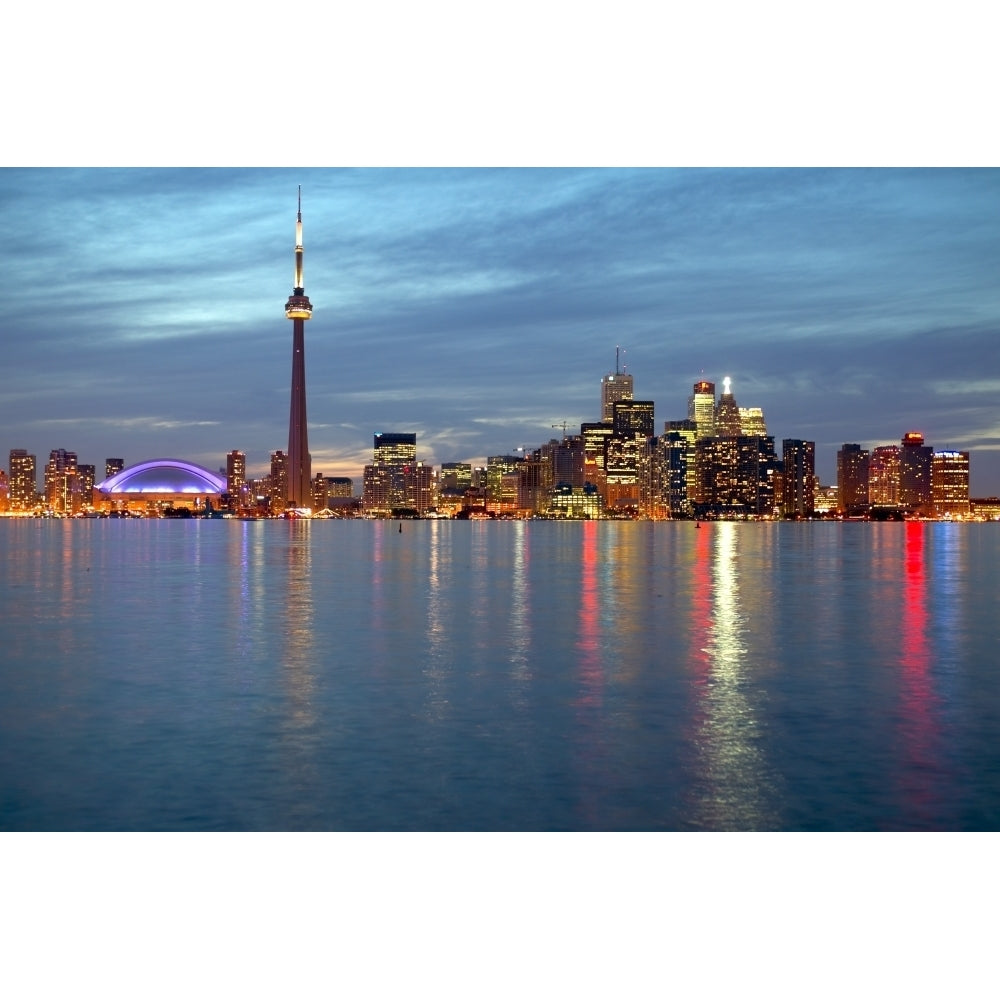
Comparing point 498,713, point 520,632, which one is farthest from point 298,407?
point 498,713

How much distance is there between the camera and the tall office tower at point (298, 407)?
14175 cm

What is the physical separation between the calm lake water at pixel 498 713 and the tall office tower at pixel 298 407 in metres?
116

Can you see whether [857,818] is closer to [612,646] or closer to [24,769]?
[24,769]

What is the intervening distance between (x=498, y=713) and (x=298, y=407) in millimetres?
133930

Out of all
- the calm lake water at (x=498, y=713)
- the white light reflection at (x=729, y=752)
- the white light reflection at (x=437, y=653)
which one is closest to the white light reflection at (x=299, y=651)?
the calm lake water at (x=498, y=713)

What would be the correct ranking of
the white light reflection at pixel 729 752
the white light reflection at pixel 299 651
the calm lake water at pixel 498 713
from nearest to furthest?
the white light reflection at pixel 729 752, the calm lake water at pixel 498 713, the white light reflection at pixel 299 651

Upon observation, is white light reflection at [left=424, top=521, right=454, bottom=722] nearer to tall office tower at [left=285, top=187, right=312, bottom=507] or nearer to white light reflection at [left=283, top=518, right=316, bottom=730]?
white light reflection at [left=283, top=518, right=316, bottom=730]

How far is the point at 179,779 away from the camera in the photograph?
9391mm

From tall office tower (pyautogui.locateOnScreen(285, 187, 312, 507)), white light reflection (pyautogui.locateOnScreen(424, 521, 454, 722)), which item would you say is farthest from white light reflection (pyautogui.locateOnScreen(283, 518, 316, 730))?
tall office tower (pyautogui.locateOnScreen(285, 187, 312, 507))

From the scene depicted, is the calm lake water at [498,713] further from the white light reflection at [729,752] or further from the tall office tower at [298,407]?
the tall office tower at [298,407]

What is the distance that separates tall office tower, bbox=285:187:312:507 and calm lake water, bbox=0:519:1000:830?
116073 millimetres

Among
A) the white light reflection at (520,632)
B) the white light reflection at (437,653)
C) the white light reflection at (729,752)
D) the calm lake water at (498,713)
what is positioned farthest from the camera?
the white light reflection at (520,632)

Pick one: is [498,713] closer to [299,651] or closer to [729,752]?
[729,752]

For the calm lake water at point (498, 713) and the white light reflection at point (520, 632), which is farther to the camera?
the white light reflection at point (520, 632)
